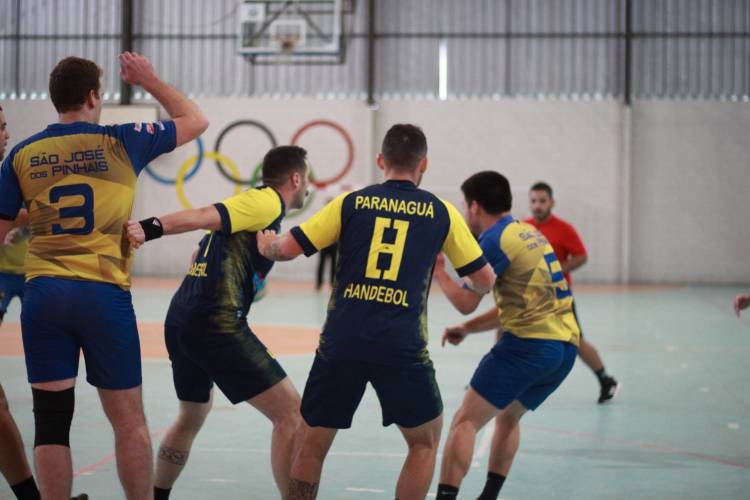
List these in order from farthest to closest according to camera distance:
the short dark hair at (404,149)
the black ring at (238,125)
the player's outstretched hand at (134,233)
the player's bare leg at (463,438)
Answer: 1. the black ring at (238,125)
2. the player's bare leg at (463,438)
3. the short dark hair at (404,149)
4. the player's outstretched hand at (134,233)

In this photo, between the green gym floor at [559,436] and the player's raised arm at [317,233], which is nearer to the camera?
the player's raised arm at [317,233]

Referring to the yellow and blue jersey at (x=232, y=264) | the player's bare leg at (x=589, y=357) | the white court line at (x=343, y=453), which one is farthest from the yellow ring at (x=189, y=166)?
the yellow and blue jersey at (x=232, y=264)

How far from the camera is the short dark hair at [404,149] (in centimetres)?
460

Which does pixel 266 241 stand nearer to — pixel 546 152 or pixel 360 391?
pixel 360 391

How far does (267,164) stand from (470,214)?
1152 millimetres

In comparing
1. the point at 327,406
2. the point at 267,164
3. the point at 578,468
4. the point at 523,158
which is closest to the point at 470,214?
the point at 267,164

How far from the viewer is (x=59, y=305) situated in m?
4.25

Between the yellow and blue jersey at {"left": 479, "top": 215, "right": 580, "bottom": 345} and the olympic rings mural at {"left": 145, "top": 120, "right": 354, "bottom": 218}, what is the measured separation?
19.4m

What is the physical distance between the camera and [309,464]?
4.48 meters

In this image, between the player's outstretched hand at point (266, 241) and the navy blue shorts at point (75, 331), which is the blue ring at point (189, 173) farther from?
the navy blue shorts at point (75, 331)

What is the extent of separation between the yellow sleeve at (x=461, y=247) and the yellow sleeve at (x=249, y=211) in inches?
36.1

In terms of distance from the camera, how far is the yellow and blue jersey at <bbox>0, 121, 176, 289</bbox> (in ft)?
14.1

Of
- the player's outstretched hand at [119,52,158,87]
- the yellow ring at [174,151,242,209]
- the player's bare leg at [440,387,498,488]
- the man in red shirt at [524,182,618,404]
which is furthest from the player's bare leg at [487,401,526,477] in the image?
the yellow ring at [174,151,242,209]

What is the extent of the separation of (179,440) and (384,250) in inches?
65.7
